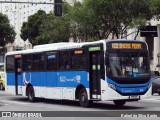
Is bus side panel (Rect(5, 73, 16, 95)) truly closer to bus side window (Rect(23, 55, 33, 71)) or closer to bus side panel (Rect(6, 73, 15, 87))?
bus side panel (Rect(6, 73, 15, 87))

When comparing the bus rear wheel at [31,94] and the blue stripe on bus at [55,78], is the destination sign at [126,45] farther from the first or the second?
the bus rear wheel at [31,94]

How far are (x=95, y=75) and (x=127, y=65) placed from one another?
1494 mm

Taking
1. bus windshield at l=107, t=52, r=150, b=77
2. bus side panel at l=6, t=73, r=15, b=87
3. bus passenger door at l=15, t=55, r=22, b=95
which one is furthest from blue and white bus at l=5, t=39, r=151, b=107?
bus side panel at l=6, t=73, r=15, b=87

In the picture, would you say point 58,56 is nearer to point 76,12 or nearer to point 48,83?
point 48,83

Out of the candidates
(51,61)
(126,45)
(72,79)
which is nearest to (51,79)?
(51,61)

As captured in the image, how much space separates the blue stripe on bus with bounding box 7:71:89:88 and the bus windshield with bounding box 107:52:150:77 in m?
1.59

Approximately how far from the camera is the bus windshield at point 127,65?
19484 mm

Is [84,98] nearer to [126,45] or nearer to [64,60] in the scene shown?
[64,60]

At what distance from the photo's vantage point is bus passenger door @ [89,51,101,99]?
20009 millimetres

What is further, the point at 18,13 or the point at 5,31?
the point at 18,13

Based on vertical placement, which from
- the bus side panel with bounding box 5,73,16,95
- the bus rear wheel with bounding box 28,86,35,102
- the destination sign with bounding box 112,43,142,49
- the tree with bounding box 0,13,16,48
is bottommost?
the bus rear wheel with bounding box 28,86,35,102

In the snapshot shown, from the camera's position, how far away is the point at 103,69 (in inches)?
770

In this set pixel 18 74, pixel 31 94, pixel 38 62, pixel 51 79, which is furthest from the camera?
pixel 18 74

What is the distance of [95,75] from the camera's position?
20219mm
